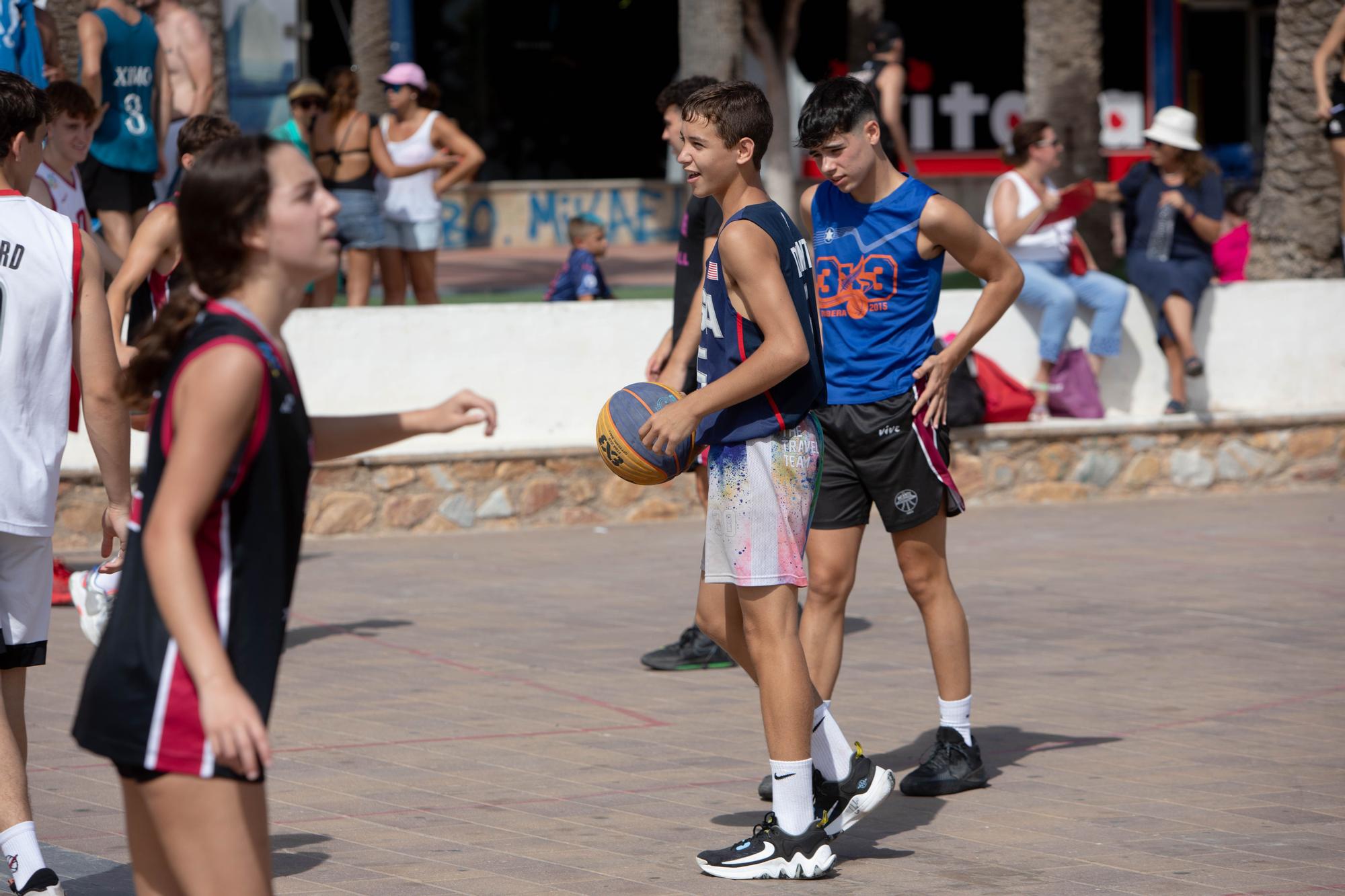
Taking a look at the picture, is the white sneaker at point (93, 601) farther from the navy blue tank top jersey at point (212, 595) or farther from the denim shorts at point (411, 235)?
the denim shorts at point (411, 235)

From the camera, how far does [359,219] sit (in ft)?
39.9

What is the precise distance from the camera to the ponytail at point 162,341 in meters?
3.02

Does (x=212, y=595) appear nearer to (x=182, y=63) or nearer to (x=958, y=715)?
(x=958, y=715)

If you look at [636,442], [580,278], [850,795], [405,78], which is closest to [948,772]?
[850,795]

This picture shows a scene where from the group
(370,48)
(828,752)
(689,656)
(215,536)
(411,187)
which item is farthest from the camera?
(370,48)

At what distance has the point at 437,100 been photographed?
12.7m

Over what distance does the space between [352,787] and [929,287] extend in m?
2.37

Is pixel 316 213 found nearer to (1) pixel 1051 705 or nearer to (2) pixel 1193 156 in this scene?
(1) pixel 1051 705

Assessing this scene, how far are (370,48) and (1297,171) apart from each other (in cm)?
1118

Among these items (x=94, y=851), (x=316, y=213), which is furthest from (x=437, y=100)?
(x=316, y=213)

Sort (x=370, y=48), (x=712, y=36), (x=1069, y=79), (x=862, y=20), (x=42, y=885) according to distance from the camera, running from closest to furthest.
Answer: (x=42, y=885) → (x=1069, y=79) → (x=712, y=36) → (x=370, y=48) → (x=862, y=20)

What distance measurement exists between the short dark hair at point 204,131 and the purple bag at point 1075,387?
21.3ft

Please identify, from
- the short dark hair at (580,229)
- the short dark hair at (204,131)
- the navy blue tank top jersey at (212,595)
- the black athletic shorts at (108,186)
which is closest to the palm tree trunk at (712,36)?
the short dark hair at (580,229)

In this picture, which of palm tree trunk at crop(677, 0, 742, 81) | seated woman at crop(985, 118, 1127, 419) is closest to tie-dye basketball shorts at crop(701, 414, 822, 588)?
seated woman at crop(985, 118, 1127, 419)
